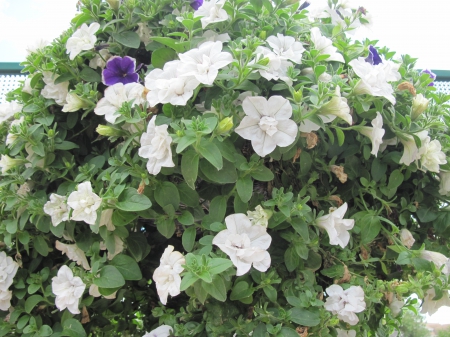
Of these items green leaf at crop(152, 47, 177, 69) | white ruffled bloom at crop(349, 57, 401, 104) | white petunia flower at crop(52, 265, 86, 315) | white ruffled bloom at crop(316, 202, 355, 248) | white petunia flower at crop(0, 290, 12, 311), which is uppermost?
green leaf at crop(152, 47, 177, 69)

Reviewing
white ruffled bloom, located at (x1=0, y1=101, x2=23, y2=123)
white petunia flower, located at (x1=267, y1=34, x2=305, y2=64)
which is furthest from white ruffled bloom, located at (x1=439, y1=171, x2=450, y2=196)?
white ruffled bloom, located at (x1=0, y1=101, x2=23, y2=123)

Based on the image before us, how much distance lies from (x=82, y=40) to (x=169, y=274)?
0.58 meters

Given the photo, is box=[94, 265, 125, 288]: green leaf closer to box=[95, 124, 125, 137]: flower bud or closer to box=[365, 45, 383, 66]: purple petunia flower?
box=[95, 124, 125, 137]: flower bud

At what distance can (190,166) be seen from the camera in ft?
2.66

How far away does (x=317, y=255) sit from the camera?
0.99 meters

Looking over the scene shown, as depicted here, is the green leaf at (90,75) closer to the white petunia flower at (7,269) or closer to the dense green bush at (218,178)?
the dense green bush at (218,178)

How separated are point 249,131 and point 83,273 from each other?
46 centimetres

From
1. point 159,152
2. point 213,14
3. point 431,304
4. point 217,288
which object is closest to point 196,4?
point 213,14

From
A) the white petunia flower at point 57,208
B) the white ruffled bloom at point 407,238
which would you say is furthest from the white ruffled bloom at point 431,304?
the white petunia flower at point 57,208

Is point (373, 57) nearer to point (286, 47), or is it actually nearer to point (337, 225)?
point (286, 47)

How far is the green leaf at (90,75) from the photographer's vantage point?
108 cm

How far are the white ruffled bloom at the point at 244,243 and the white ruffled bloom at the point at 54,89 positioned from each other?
530 mm

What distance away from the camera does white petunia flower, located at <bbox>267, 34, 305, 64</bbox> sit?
949 millimetres

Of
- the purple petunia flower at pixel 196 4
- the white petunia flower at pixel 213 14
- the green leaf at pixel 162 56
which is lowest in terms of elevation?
the green leaf at pixel 162 56
